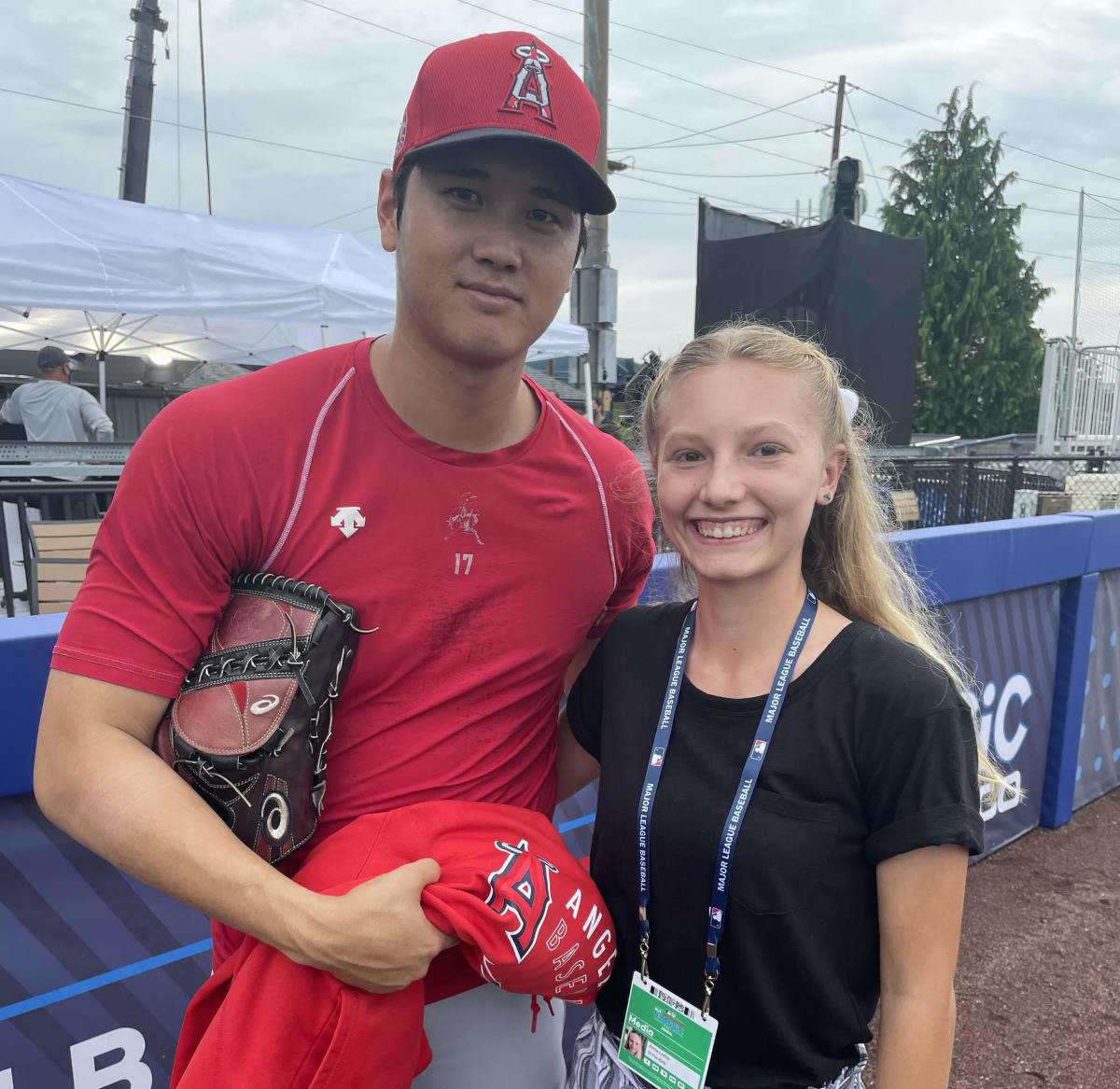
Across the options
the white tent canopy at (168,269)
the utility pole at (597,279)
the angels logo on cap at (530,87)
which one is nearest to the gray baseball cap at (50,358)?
the white tent canopy at (168,269)

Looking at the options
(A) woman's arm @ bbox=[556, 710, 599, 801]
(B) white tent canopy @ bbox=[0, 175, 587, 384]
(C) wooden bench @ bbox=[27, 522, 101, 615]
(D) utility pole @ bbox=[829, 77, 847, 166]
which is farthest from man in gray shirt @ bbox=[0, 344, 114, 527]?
(D) utility pole @ bbox=[829, 77, 847, 166]

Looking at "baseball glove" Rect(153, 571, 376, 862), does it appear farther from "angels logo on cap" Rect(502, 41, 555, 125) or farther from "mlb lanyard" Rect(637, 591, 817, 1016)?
"angels logo on cap" Rect(502, 41, 555, 125)

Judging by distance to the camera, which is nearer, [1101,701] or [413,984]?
[413,984]

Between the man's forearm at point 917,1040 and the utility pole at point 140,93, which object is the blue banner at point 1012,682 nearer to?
the man's forearm at point 917,1040

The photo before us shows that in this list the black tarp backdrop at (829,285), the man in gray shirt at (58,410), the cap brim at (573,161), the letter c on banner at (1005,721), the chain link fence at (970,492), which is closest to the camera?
the cap brim at (573,161)

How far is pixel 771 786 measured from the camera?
1386 millimetres

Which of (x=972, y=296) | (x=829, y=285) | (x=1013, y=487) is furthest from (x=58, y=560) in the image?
(x=972, y=296)

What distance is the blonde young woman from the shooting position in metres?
1.34

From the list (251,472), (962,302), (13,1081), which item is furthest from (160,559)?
(962,302)

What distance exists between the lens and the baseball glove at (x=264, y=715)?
4.14ft

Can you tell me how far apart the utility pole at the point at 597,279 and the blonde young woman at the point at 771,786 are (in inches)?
371

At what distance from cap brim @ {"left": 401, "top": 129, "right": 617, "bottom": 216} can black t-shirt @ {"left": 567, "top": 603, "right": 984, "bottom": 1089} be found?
86cm

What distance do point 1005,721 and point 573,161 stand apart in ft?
10.9

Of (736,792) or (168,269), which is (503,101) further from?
(168,269)
